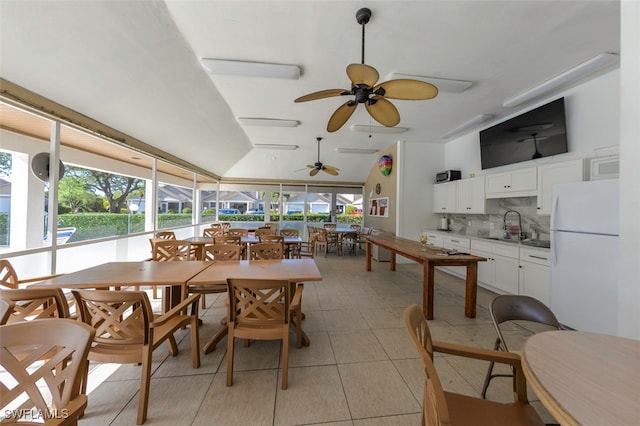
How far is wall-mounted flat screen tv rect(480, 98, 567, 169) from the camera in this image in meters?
3.20

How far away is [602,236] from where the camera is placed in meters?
2.22

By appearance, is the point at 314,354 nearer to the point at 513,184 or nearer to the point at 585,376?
the point at 585,376

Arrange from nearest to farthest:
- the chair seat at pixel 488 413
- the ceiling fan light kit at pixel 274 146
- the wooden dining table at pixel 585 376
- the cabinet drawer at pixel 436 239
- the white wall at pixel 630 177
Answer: the wooden dining table at pixel 585 376 < the chair seat at pixel 488 413 < the white wall at pixel 630 177 < the cabinet drawer at pixel 436 239 < the ceiling fan light kit at pixel 274 146

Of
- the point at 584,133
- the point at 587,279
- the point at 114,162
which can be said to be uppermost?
the point at 584,133

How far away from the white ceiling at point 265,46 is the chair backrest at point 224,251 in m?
2.28

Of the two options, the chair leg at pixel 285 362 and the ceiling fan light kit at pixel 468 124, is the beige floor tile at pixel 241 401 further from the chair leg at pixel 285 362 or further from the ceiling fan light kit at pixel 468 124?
the ceiling fan light kit at pixel 468 124

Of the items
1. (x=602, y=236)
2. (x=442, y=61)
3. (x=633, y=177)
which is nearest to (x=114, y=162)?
(x=442, y=61)

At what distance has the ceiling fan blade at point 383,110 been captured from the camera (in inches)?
89.5

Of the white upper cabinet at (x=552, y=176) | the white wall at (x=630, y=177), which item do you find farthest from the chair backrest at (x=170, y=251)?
the white upper cabinet at (x=552, y=176)

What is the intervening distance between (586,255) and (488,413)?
93.4 inches

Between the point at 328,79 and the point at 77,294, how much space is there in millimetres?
3290

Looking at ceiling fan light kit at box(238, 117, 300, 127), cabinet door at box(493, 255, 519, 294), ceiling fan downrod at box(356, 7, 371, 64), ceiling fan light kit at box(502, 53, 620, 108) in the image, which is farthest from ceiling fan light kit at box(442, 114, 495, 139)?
ceiling fan light kit at box(238, 117, 300, 127)

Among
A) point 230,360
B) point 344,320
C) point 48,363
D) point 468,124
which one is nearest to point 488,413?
point 230,360

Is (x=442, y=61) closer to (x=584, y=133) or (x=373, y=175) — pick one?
(x=584, y=133)
